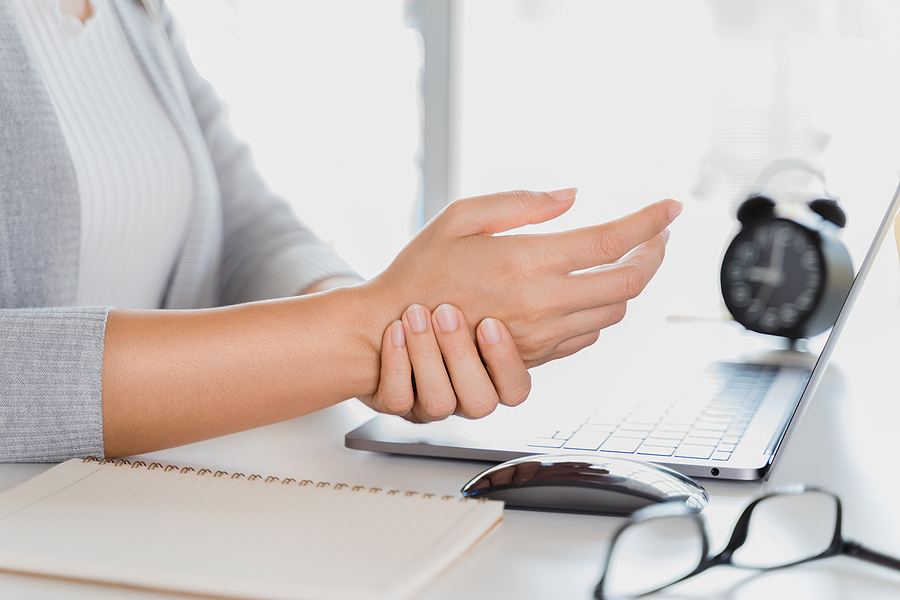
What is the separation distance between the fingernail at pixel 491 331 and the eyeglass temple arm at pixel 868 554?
0.27 m

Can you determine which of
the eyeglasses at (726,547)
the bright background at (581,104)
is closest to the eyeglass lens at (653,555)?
the eyeglasses at (726,547)

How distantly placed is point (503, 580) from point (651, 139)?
6.58 feet

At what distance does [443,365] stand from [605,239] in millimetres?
150

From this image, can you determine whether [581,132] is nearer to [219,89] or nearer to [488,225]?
[219,89]

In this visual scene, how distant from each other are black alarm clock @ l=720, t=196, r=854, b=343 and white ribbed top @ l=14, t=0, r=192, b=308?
2.57ft

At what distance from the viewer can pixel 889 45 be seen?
1.97 m

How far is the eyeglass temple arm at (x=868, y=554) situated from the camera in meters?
0.33

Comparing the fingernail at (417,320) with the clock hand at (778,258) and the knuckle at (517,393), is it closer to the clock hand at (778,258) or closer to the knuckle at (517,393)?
the knuckle at (517,393)

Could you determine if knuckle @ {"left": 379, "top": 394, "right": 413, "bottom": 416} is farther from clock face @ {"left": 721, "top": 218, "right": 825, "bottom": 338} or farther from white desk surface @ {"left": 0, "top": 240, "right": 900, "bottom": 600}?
clock face @ {"left": 721, "top": 218, "right": 825, "bottom": 338}

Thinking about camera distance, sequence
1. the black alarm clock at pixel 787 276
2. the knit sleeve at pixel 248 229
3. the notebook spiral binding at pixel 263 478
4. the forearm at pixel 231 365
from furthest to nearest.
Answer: the black alarm clock at pixel 787 276 < the knit sleeve at pixel 248 229 < the forearm at pixel 231 365 < the notebook spiral binding at pixel 263 478

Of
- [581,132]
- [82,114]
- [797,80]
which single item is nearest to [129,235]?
[82,114]

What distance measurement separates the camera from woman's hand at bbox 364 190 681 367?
1.77ft

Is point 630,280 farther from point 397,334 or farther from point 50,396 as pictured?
point 50,396

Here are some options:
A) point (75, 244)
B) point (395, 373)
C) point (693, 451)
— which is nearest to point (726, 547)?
point (693, 451)
